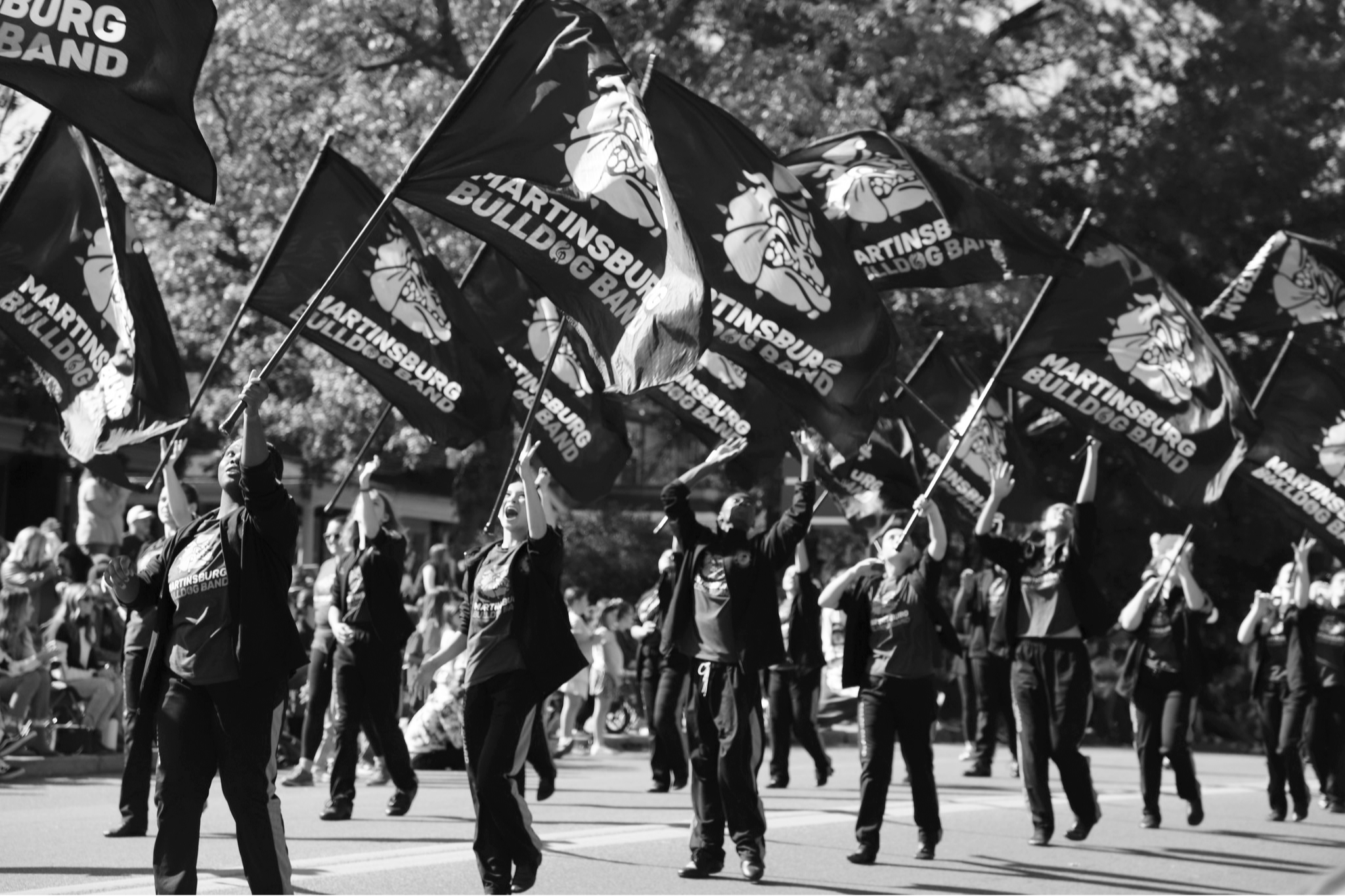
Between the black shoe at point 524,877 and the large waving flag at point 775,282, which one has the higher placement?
the large waving flag at point 775,282

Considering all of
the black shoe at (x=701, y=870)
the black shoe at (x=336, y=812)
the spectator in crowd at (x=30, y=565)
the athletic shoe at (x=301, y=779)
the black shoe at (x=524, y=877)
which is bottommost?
the black shoe at (x=701, y=870)

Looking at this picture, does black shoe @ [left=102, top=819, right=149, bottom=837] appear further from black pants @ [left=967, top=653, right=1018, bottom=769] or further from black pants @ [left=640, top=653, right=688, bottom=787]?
black pants @ [left=967, top=653, right=1018, bottom=769]

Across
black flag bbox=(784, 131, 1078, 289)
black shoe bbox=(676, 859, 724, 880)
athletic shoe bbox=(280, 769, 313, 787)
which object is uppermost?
black flag bbox=(784, 131, 1078, 289)

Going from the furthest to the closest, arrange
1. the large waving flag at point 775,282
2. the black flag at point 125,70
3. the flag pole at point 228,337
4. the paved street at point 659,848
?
the large waving flag at point 775,282
the paved street at point 659,848
the flag pole at point 228,337
the black flag at point 125,70

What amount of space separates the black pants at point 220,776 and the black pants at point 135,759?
283cm

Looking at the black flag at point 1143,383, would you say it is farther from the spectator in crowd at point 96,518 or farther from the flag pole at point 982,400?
the spectator in crowd at point 96,518

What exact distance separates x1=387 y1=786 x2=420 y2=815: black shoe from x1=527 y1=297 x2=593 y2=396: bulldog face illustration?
2.95 m

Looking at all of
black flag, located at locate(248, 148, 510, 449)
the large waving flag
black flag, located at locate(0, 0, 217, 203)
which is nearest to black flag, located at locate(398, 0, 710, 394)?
the large waving flag

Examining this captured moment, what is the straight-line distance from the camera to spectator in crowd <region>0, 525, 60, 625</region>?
566 inches

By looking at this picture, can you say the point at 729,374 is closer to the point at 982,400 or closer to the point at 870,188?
the point at 870,188

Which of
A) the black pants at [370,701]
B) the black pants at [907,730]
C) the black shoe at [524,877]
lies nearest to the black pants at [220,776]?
the black shoe at [524,877]

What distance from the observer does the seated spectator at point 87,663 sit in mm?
15359

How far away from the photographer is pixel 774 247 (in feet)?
32.5

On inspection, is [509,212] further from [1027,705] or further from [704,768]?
[1027,705]
